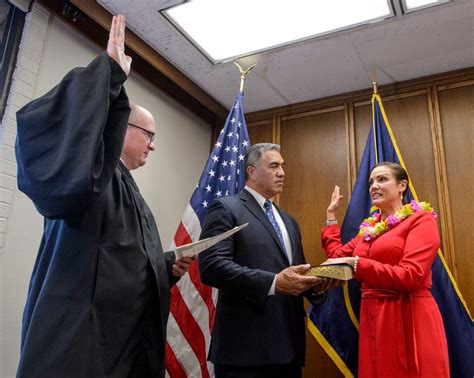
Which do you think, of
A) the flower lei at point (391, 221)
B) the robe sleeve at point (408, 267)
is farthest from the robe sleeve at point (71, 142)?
the flower lei at point (391, 221)

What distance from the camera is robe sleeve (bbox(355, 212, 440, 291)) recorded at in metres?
1.62

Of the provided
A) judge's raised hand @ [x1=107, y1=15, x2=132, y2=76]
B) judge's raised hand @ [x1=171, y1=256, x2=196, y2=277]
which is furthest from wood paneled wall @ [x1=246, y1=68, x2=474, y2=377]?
judge's raised hand @ [x1=107, y1=15, x2=132, y2=76]

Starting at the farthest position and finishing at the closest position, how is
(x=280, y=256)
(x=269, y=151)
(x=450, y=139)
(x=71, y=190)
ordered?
(x=450, y=139) → (x=269, y=151) → (x=280, y=256) → (x=71, y=190)

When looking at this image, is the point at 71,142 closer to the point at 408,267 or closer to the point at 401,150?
the point at 408,267

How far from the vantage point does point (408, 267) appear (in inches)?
64.2

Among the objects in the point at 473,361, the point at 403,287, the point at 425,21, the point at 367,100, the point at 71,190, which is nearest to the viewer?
the point at 71,190

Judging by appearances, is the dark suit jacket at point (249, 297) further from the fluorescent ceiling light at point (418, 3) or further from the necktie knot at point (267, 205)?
the fluorescent ceiling light at point (418, 3)

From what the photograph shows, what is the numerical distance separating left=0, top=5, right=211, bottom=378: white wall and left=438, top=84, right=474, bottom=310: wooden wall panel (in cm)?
184

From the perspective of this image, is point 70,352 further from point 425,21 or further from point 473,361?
point 425,21

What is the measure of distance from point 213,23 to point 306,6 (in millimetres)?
554

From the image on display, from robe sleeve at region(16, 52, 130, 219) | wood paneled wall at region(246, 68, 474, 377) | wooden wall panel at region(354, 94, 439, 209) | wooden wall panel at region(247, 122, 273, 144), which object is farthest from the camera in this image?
wooden wall panel at region(247, 122, 273, 144)

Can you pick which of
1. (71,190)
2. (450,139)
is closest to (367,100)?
(450,139)

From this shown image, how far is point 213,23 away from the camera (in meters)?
2.40

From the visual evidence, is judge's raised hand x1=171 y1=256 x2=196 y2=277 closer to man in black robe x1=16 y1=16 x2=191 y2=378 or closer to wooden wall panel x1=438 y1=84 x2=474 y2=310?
man in black robe x1=16 y1=16 x2=191 y2=378
